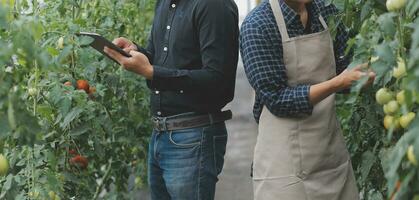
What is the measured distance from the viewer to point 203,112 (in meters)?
3.49

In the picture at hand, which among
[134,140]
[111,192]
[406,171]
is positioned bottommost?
[111,192]

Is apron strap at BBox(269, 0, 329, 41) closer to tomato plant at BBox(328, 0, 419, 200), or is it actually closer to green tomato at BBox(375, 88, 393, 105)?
tomato plant at BBox(328, 0, 419, 200)

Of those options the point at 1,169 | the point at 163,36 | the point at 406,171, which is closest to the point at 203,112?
the point at 163,36

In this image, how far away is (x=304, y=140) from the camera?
10.1 ft

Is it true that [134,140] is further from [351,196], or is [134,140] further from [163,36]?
[351,196]

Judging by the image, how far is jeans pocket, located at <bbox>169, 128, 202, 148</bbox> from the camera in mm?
3451

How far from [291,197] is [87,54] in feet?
3.34

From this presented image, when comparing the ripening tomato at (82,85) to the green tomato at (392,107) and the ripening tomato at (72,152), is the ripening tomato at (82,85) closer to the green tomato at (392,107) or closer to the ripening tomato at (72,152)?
the ripening tomato at (72,152)

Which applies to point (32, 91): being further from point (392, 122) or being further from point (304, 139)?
point (392, 122)

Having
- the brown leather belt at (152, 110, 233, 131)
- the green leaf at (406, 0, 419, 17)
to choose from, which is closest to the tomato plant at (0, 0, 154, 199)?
the brown leather belt at (152, 110, 233, 131)

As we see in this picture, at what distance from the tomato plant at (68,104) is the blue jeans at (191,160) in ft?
1.27

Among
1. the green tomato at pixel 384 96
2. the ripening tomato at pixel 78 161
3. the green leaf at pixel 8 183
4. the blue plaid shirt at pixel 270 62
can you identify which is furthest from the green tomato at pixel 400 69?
the ripening tomato at pixel 78 161

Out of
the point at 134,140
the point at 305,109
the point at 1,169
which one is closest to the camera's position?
the point at 1,169

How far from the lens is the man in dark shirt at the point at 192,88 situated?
3371 mm
